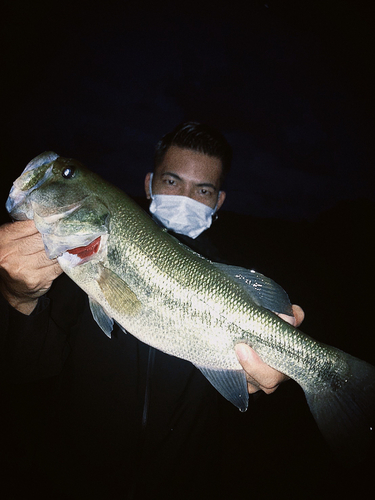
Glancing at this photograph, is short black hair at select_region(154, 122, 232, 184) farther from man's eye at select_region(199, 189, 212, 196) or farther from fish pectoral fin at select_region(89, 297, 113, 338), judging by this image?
fish pectoral fin at select_region(89, 297, 113, 338)

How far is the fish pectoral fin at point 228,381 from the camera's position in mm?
1614

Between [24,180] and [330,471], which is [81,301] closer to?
[24,180]

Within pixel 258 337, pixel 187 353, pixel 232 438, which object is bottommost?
pixel 232 438

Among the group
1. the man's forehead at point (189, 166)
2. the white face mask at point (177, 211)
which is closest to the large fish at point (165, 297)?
the white face mask at point (177, 211)

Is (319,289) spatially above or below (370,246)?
below

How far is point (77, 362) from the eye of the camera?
2396 millimetres

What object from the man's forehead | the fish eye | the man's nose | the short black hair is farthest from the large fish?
the short black hair

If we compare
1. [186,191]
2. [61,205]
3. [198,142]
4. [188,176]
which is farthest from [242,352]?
[198,142]

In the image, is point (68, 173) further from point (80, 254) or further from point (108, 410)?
point (108, 410)

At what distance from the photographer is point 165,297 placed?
1536mm

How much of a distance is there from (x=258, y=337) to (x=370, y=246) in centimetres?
2531

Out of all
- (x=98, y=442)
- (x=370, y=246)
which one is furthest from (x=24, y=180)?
(x=370, y=246)

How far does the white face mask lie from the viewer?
9.75ft

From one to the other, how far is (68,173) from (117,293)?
78 cm
